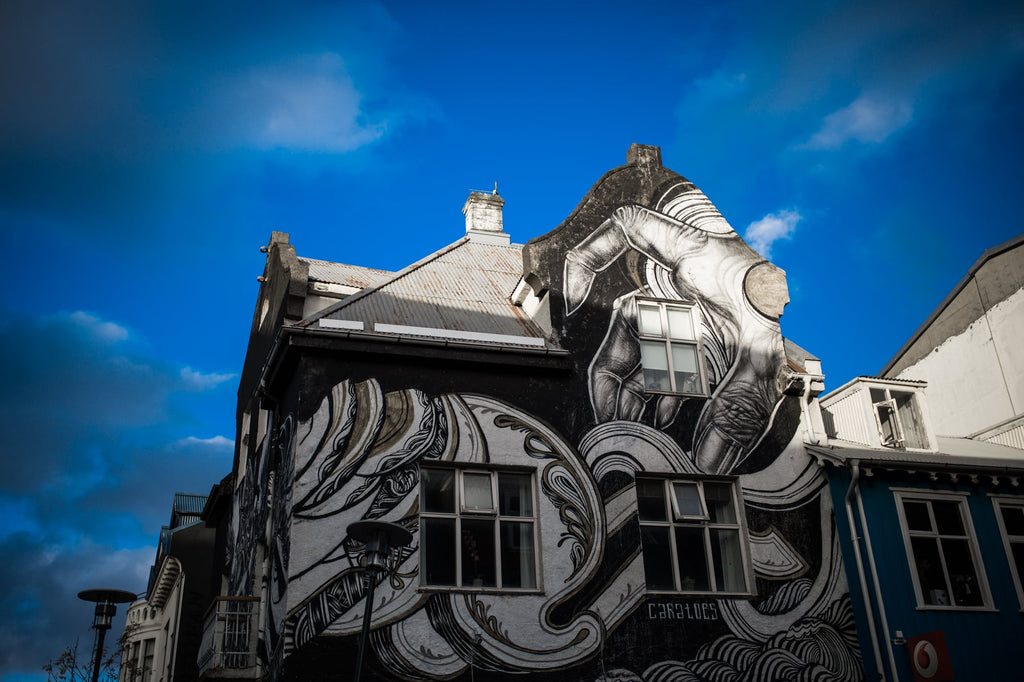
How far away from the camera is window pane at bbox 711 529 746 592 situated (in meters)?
16.5

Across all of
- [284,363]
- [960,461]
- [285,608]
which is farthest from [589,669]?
[960,461]

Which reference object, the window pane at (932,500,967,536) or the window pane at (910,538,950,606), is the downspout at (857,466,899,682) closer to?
the window pane at (910,538,950,606)

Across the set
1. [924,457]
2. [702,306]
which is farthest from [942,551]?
[702,306]

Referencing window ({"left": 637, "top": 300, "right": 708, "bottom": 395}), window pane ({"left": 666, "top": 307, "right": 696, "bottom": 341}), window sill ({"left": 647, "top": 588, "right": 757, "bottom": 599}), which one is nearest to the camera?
window sill ({"left": 647, "top": 588, "right": 757, "bottom": 599})

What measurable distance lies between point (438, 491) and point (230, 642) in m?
4.11

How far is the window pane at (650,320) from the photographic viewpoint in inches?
721

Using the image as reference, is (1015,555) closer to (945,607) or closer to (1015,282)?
(945,607)

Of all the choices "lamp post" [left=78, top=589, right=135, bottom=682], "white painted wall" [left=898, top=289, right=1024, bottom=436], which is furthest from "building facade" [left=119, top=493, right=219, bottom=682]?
"white painted wall" [left=898, top=289, right=1024, bottom=436]

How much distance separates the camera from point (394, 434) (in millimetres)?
15680

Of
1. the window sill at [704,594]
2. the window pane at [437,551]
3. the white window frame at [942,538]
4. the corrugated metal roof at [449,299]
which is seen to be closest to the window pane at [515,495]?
the window pane at [437,551]

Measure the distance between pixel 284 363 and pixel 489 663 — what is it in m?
6.09

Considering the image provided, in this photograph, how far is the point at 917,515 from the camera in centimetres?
1773

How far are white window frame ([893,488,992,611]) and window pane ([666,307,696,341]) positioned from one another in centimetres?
477

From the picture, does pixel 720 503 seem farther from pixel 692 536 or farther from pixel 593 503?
pixel 593 503
